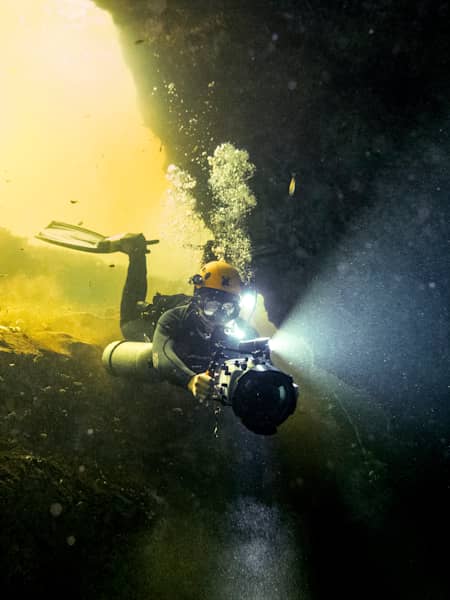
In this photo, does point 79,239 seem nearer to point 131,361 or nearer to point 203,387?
point 131,361

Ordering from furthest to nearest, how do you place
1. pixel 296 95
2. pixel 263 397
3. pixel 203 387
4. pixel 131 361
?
pixel 296 95 → pixel 131 361 → pixel 203 387 → pixel 263 397

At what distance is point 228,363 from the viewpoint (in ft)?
9.16

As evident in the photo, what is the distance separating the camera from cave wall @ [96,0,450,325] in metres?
4.79

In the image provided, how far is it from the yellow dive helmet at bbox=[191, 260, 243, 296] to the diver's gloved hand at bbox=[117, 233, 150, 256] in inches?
99.7

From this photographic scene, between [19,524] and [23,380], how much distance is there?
7.46 ft

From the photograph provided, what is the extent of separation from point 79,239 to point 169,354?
4.10 meters

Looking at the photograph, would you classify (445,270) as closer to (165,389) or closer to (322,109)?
(322,109)

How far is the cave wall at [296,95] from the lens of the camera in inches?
188

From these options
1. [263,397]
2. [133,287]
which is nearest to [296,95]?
[133,287]

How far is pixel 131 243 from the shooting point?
659 centimetres

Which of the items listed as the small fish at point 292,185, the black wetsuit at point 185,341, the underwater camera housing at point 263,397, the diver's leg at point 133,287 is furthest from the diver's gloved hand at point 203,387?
the small fish at point 292,185

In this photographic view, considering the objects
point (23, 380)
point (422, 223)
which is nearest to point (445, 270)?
point (422, 223)

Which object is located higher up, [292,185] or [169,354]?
[292,185]

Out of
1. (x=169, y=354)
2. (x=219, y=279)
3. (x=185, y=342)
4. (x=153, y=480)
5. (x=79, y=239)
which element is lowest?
(x=153, y=480)
